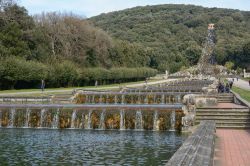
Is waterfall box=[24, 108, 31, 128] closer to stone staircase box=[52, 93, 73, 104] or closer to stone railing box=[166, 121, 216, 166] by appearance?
stone staircase box=[52, 93, 73, 104]

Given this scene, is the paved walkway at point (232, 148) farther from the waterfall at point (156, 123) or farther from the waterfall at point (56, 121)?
the waterfall at point (56, 121)

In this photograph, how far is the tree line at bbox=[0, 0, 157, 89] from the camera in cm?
5562

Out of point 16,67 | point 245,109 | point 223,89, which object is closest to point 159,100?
point 223,89

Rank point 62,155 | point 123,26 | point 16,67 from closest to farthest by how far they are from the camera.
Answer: point 62,155
point 16,67
point 123,26

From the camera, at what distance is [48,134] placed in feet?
76.0

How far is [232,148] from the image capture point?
1493cm

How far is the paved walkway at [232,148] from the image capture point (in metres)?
12.4

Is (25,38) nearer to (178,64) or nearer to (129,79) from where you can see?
(129,79)

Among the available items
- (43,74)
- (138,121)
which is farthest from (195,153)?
(43,74)

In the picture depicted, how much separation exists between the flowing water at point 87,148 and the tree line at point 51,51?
31.8 m

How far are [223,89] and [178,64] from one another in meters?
101

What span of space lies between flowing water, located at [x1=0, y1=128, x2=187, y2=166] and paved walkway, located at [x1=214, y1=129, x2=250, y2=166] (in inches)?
67.1

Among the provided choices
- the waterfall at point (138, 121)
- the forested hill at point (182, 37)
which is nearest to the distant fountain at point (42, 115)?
the waterfall at point (138, 121)

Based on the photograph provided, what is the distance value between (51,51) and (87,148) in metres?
54.9
